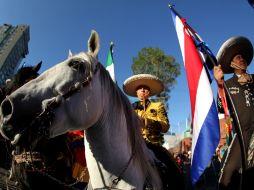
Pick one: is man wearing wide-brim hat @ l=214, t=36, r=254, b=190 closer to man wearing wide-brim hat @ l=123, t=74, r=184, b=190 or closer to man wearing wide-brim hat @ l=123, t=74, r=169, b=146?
man wearing wide-brim hat @ l=123, t=74, r=184, b=190

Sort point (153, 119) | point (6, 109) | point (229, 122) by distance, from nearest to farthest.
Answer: point (6, 109) → point (229, 122) → point (153, 119)

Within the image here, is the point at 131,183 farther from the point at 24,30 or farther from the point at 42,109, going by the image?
→ the point at 24,30

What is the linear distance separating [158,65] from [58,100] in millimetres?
23426

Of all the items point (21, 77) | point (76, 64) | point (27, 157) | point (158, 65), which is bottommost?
point (27, 157)

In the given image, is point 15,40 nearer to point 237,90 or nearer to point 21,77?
point 21,77

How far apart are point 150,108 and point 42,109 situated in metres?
2.75

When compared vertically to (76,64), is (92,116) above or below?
below

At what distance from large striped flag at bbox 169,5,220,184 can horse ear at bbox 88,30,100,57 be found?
5.21 feet

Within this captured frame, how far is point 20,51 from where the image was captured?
7369cm

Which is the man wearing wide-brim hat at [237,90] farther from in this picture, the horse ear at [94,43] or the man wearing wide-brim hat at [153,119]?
the horse ear at [94,43]

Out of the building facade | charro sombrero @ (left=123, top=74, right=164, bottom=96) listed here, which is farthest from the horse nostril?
the building facade

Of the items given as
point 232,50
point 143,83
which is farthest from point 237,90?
point 143,83

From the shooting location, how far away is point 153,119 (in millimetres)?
4742

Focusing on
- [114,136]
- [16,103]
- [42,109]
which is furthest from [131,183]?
[16,103]
